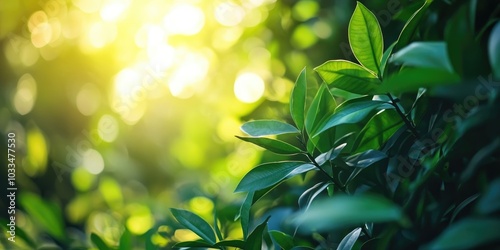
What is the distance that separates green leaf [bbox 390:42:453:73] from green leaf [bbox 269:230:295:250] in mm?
194

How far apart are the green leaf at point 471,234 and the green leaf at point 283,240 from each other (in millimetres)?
214

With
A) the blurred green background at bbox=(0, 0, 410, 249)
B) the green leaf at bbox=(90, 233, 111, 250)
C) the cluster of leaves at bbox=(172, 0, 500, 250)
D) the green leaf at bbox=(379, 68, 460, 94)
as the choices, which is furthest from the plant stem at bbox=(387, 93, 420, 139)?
the blurred green background at bbox=(0, 0, 410, 249)

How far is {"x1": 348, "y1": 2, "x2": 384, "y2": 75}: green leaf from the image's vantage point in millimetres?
388

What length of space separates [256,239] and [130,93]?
0.73 meters

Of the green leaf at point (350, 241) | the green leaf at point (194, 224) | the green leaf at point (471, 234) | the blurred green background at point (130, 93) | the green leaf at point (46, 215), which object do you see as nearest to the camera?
the green leaf at point (471, 234)

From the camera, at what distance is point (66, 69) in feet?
3.85

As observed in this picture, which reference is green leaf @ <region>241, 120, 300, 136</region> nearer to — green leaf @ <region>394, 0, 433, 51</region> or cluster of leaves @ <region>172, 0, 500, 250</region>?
cluster of leaves @ <region>172, 0, 500, 250</region>

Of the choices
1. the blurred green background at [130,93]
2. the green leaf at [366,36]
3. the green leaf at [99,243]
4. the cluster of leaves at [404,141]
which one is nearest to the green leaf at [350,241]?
the cluster of leaves at [404,141]

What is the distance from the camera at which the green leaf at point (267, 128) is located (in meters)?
0.42

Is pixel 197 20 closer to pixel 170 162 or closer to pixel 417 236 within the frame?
pixel 170 162

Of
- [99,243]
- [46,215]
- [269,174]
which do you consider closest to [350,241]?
[269,174]

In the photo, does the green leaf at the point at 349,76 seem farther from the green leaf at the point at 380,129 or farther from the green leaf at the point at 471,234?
the green leaf at the point at 471,234

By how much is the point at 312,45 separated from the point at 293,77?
0.20 feet

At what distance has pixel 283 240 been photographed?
17.3 inches
